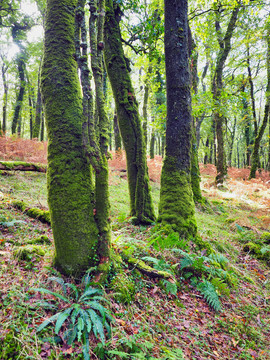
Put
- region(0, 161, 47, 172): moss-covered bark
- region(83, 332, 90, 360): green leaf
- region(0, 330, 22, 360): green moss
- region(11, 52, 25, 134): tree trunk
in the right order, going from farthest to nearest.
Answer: region(11, 52, 25, 134): tree trunk → region(0, 161, 47, 172): moss-covered bark → region(83, 332, 90, 360): green leaf → region(0, 330, 22, 360): green moss

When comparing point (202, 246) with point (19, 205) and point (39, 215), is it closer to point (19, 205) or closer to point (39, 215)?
point (39, 215)

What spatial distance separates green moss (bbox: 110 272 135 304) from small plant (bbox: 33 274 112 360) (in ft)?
0.75

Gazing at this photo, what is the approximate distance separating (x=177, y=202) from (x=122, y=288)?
2.34 meters

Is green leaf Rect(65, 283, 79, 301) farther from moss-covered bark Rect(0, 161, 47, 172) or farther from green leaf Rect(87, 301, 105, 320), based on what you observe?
moss-covered bark Rect(0, 161, 47, 172)

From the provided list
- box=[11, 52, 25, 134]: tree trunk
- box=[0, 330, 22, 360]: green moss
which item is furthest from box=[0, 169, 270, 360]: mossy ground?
box=[11, 52, 25, 134]: tree trunk

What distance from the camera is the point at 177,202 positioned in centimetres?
425

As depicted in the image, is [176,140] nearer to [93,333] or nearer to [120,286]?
[120,286]

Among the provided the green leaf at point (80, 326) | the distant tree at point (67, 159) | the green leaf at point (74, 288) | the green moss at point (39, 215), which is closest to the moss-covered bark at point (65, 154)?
the distant tree at point (67, 159)

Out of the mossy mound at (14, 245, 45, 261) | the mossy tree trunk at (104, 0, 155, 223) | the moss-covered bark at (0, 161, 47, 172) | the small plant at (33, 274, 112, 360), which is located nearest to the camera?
the small plant at (33, 274, 112, 360)

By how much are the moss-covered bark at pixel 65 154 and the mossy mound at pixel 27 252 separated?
0.37m

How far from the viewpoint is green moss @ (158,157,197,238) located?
4.03 m

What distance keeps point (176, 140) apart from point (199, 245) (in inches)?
91.5

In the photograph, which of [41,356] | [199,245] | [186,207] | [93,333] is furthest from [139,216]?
[41,356]

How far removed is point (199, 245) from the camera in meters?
3.91
